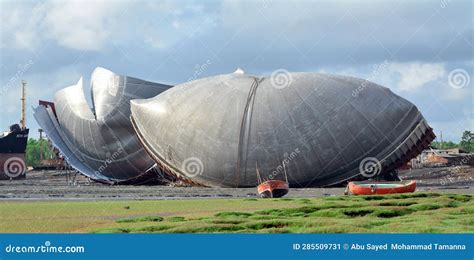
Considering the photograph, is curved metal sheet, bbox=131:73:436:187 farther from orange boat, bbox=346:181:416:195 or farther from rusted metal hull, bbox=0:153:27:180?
rusted metal hull, bbox=0:153:27:180

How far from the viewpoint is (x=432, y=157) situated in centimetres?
16238

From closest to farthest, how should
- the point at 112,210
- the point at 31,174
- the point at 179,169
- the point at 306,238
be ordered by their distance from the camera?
the point at 306,238
the point at 112,210
the point at 179,169
the point at 31,174

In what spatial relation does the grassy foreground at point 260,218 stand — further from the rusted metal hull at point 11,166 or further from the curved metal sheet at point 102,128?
the rusted metal hull at point 11,166

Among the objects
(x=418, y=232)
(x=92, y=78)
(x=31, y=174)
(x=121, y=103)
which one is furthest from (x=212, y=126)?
(x=31, y=174)

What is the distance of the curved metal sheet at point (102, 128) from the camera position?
9762cm

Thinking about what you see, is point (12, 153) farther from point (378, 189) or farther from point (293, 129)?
point (378, 189)

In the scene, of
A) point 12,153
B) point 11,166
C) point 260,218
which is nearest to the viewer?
point 260,218

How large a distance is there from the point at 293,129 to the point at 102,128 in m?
33.9

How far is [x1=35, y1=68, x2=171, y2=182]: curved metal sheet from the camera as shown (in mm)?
97625

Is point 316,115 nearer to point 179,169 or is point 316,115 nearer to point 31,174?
point 179,169

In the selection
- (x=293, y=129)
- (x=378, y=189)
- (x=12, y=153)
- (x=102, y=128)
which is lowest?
(x=378, y=189)

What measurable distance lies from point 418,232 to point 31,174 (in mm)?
137407

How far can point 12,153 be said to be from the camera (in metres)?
132

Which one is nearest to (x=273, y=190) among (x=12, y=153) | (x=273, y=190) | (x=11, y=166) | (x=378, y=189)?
(x=273, y=190)
